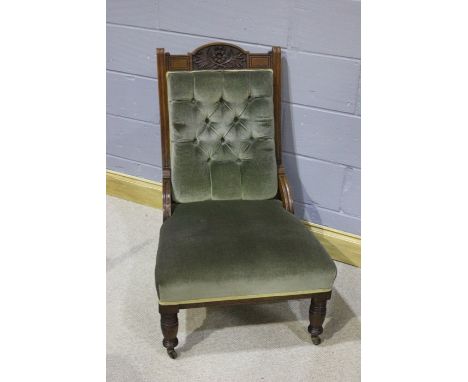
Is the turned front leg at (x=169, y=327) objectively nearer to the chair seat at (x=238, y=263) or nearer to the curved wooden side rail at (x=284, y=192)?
the chair seat at (x=238, y=263)

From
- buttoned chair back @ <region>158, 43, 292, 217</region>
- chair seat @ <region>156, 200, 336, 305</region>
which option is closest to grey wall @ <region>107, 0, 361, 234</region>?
buttoned chair back @ <region>158, 43, 292, 217</region>

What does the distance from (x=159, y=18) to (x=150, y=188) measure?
945 millimetres

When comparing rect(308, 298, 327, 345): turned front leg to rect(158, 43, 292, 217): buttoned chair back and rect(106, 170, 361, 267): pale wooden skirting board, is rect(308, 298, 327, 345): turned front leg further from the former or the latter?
rect(106, 170, 361, 267): pale wooden skirting board

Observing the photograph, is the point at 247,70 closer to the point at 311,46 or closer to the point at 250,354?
the point at 311,46

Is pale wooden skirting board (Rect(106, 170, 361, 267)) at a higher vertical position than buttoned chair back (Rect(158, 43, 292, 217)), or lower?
lower

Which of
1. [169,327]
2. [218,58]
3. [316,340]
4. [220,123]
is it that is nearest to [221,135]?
[220,123]

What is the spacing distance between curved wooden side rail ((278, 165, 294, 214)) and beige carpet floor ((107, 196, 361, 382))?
1.44ft

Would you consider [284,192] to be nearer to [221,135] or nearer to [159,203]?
[221,135]

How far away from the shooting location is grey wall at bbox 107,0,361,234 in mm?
1852

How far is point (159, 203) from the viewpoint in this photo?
261 cm

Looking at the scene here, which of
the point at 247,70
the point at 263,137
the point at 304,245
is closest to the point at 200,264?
the point at 304,245

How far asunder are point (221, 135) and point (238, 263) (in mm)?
632

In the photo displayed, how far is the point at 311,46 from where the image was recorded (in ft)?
6.19

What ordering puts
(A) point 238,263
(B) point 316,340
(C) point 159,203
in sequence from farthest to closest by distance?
(C) point 159,203
(B) point 316,340
(A) point 238,263
